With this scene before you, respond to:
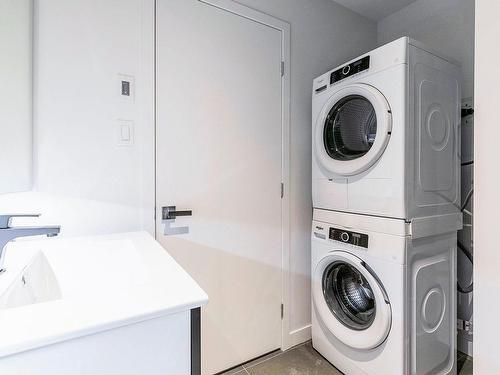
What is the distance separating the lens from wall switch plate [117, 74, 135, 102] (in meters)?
1.35

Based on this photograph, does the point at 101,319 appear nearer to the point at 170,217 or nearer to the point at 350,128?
the point at 170,217

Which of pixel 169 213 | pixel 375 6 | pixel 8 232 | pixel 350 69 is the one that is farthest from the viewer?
pixel 375 6

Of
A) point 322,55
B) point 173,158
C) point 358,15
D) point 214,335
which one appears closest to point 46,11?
point 173,158

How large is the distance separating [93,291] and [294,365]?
4.96ft

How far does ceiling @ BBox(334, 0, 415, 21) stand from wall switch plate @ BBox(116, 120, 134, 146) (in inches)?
70.4

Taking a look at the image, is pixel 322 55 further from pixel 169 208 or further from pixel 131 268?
pixel 131 268

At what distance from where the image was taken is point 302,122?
6.36ft

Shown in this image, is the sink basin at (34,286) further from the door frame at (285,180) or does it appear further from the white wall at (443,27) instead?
the white wall at (443,27)

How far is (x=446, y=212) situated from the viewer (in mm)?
1538

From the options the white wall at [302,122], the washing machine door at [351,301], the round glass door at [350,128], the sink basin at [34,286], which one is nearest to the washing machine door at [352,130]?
the round glass door at [350,128]

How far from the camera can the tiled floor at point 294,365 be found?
1.67 metres

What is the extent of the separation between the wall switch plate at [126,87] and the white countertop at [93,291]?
73cm

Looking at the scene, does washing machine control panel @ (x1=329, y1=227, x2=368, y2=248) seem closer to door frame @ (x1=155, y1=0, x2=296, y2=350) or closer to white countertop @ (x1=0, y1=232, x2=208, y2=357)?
door frame @ (x1=155, y1=0, x2=296, y2=350)

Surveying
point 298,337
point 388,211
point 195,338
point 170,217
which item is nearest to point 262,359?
point 298,337
